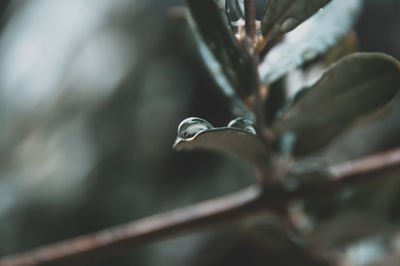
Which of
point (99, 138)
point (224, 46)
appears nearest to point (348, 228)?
point (224, 46)

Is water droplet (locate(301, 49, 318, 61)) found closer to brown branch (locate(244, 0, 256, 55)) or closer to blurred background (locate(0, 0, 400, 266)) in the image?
brown branch (locate(244, 0, 256, 55))

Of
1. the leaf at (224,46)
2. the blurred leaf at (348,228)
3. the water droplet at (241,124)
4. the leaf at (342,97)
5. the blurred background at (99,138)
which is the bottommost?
the blurred background at (99,138)

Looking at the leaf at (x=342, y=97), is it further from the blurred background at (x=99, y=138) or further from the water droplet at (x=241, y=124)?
the blurred background at (x=99, y=138)

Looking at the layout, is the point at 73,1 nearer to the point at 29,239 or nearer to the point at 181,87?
the point at 181,87

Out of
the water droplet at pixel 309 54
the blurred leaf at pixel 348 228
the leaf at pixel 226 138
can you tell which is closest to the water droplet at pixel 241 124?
the leaf at pixel 226 138

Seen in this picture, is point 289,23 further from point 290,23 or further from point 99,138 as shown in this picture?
point 99,138

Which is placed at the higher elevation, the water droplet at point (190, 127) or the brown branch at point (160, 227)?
the water droplet at point (190, 127)

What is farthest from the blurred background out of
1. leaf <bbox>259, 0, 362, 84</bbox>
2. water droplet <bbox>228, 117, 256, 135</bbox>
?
water droplet <bbox>228, 117, 256, 135</bbox>
